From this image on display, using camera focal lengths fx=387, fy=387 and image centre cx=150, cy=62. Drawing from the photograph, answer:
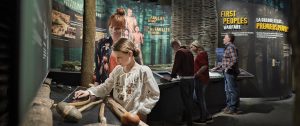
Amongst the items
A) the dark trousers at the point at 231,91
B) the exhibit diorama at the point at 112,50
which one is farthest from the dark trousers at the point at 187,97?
the dark trousers at the point at 231,91

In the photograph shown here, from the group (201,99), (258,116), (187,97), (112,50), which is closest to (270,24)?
(258,116)

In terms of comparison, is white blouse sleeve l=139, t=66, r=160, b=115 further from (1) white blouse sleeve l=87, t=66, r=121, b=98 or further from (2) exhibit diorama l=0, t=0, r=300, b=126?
(1) white blouse sleeve l=87, t=66, r=121, b=98

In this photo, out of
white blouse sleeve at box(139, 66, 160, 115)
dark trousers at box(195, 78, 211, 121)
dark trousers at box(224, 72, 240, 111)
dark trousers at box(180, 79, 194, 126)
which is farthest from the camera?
dark trousers at box(224, 72, 240, 111)

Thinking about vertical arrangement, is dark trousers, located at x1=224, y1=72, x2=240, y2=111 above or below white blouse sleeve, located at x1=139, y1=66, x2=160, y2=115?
below

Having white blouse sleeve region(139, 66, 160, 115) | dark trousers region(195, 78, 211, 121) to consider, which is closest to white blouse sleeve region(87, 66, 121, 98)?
white blouse sleeve region(139, 66, 160, 115)

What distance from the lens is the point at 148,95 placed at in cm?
247

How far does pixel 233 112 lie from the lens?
7.46m

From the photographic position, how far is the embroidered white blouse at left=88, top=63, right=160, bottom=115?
245 cm

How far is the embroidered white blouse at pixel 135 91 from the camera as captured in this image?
2.45m

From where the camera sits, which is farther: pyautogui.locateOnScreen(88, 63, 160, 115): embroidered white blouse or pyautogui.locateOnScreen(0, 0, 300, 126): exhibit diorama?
pyautogui.locateOnScreen(88, 63, 160, 115): embroidered white blouse

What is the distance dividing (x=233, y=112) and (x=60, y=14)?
385cm

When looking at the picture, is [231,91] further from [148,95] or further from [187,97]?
[148,95]

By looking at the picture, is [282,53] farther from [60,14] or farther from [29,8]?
[29,8]

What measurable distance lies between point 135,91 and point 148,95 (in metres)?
0.09
